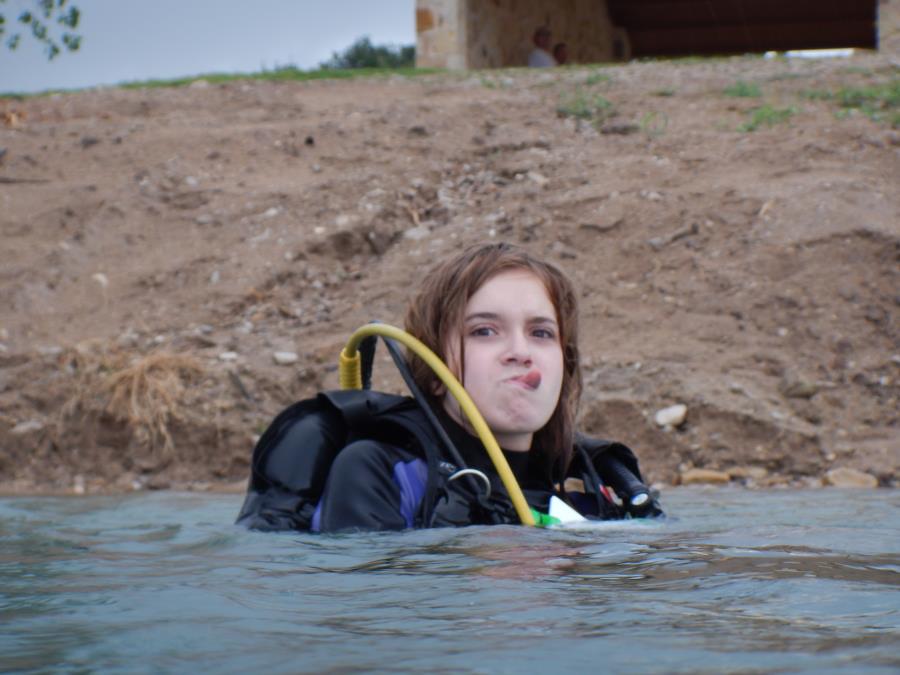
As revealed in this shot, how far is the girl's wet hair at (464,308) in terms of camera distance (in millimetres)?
3188

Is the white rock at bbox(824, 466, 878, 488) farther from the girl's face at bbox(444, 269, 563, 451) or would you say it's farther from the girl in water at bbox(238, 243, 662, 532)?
the girl's face at bbox(444, 269, 563, 451)

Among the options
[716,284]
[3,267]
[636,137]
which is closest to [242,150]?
[3,267]

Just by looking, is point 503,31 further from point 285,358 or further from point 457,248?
point 285,358

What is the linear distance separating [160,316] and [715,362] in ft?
11.3

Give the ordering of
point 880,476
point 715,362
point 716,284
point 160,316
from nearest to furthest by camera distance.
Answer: point 880,476 → point 715,362 → point 716,284 → point 160,316

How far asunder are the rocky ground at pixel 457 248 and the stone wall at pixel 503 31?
4.34 ft

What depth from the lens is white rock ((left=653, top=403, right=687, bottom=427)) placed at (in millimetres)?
5699

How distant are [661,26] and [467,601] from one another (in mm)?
16155

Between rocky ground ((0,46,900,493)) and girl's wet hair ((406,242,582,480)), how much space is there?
2292 mm

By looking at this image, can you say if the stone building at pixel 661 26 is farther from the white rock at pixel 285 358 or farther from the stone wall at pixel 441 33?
the white rock at pixel 285 358

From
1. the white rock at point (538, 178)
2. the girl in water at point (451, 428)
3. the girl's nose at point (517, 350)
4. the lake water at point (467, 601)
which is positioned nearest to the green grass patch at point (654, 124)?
the white rock at point (538, 178)

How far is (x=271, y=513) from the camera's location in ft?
10.1

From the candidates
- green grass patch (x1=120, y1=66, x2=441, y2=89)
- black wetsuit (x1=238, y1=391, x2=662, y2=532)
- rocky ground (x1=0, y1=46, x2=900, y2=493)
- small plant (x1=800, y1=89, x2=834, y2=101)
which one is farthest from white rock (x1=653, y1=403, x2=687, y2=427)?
green grass patch (x1=120, y1=66, x2=441, y2=89)

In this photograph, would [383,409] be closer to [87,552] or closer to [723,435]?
[87,552]
